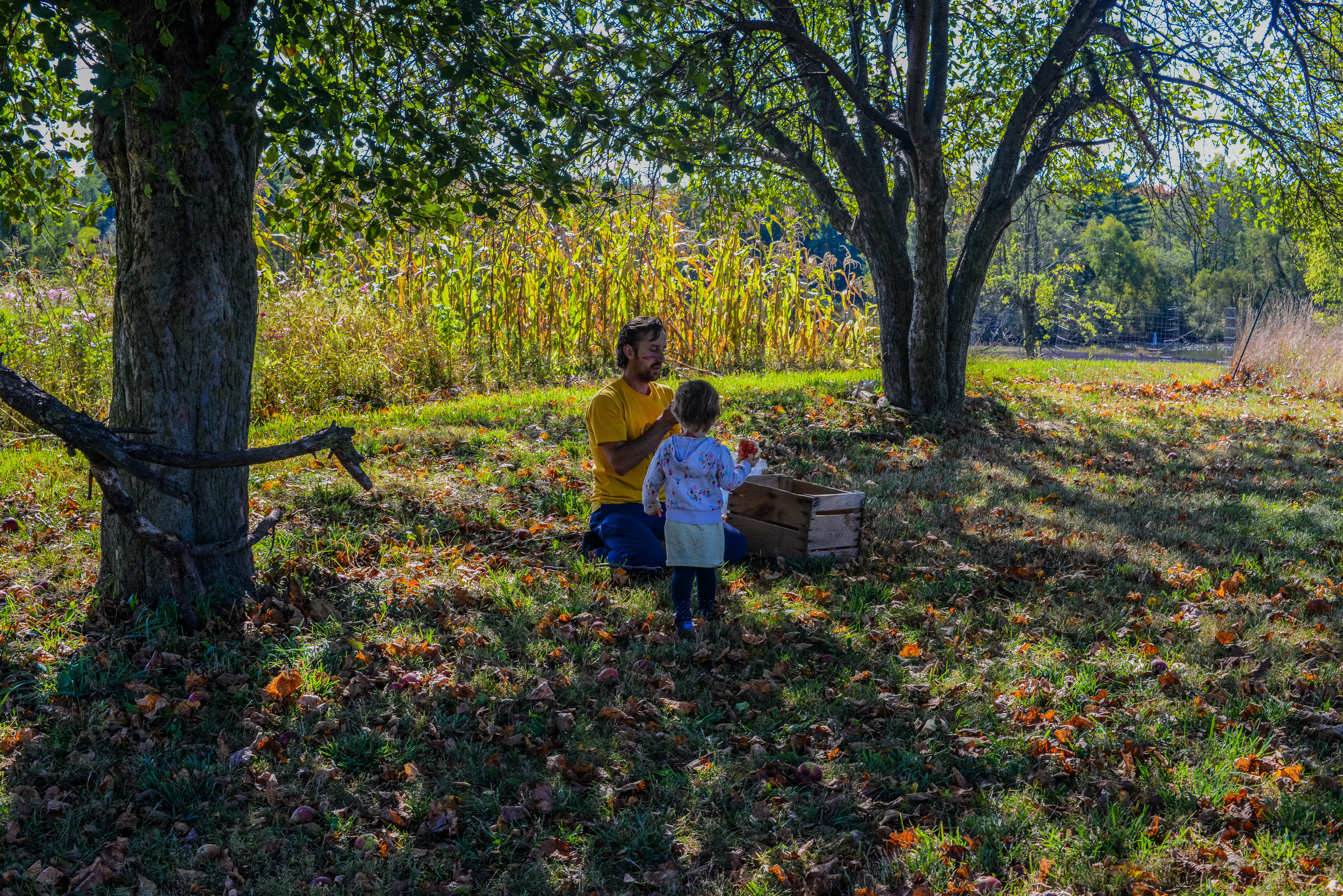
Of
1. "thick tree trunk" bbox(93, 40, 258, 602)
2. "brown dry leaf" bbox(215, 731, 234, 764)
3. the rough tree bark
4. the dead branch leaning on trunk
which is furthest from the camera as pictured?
the rough tree bark

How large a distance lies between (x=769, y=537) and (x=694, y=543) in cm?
124

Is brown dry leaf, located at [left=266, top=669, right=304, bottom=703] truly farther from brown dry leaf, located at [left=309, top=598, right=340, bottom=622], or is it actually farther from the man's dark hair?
the man's dark hair

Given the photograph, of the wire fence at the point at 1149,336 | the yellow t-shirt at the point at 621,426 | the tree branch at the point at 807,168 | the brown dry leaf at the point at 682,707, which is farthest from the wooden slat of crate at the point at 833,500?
the wire fence at the point at 1149,336

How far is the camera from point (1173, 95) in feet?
33.1

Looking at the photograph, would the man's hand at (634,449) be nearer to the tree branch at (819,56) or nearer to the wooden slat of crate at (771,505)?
the wooden slat of crate at (771,505)

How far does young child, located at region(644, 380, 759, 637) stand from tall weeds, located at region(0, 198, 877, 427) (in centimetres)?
448

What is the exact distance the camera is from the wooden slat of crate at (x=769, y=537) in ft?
17.1

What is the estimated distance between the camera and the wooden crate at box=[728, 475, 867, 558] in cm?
513

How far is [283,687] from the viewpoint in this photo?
3.58 m

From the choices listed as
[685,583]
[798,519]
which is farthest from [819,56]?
[685,583]

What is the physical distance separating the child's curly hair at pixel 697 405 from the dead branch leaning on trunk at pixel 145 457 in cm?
142

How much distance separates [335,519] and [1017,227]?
37.3 m

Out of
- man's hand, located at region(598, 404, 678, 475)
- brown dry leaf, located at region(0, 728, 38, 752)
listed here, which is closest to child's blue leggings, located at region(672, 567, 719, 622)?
man's hand, located at region(598, 404, 678, 475)

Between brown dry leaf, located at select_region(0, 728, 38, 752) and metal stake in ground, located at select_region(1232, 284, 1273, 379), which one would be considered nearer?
brown dry leaf, located at select_region(0, 728, 38, 752)
